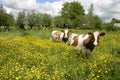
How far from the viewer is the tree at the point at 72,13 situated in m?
101

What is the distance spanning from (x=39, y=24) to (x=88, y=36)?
86149mm

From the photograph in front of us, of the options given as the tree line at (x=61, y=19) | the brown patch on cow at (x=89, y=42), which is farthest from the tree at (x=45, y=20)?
the brown patch on cow at (x=89, y=42)

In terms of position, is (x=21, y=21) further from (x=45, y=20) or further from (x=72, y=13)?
(x=72, y=13)

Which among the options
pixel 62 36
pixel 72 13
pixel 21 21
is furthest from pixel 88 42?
pixel 72 13

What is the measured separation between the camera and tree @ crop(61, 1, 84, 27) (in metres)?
101

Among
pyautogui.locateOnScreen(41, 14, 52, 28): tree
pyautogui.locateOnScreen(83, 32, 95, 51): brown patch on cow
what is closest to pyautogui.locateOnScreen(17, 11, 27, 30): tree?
pyautogui.locateOnScreen(41, 14, 52, 28): tree

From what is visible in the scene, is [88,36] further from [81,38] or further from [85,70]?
[85,70]

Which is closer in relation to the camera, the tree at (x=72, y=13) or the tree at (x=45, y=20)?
the tree at (x=72, y=13)

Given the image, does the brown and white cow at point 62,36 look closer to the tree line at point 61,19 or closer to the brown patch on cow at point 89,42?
the brown patch on cow at point 89,42

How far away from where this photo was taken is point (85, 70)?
10.4m

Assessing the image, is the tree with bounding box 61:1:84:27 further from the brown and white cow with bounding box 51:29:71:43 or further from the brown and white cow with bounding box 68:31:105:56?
the brown and white cow with bounding box 68:31:105:56

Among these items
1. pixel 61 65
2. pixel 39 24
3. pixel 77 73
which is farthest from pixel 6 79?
pixel 39 24

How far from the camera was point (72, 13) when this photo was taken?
10569 cm

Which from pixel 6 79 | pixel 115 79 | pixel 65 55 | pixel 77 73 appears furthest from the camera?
pixel 65 55
